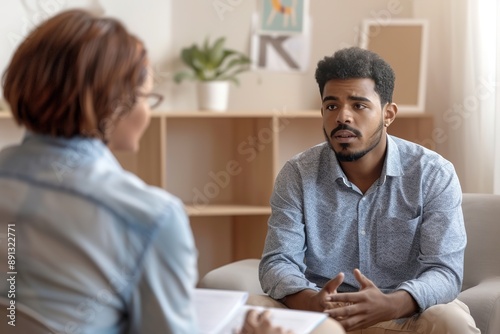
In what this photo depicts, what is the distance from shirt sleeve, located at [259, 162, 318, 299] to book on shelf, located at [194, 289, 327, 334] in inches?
33.5

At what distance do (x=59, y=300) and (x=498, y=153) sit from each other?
7.69 ft

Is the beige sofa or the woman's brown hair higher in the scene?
the woman's brown hair

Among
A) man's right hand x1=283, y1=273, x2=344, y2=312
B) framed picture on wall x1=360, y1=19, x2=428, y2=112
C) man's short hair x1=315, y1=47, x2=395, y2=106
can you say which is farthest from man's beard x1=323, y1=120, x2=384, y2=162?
framed picture on wall x1=360, y1=19, x2=428, y2=112

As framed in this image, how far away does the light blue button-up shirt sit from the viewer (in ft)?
7.23

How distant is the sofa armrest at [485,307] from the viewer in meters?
2.20

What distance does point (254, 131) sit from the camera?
140 inches

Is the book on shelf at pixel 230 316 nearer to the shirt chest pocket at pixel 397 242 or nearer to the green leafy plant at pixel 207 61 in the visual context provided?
the shirt chest pocket at pixel 397 242

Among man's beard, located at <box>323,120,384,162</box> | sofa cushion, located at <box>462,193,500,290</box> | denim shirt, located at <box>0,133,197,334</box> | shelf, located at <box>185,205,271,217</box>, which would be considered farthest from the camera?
shelf, located at <box>185,205,271,217</box>

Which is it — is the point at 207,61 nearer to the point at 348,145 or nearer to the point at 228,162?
the point at 228,162

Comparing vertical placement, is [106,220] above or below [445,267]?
above

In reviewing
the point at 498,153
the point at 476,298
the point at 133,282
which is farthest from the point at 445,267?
the point at 133,282

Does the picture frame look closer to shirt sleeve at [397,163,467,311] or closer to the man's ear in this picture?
the man's ear

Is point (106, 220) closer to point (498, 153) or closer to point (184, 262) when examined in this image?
point (184, 262)

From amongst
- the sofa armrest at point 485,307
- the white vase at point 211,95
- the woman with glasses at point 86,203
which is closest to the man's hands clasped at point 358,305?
the sofa armrest at point 485,307
